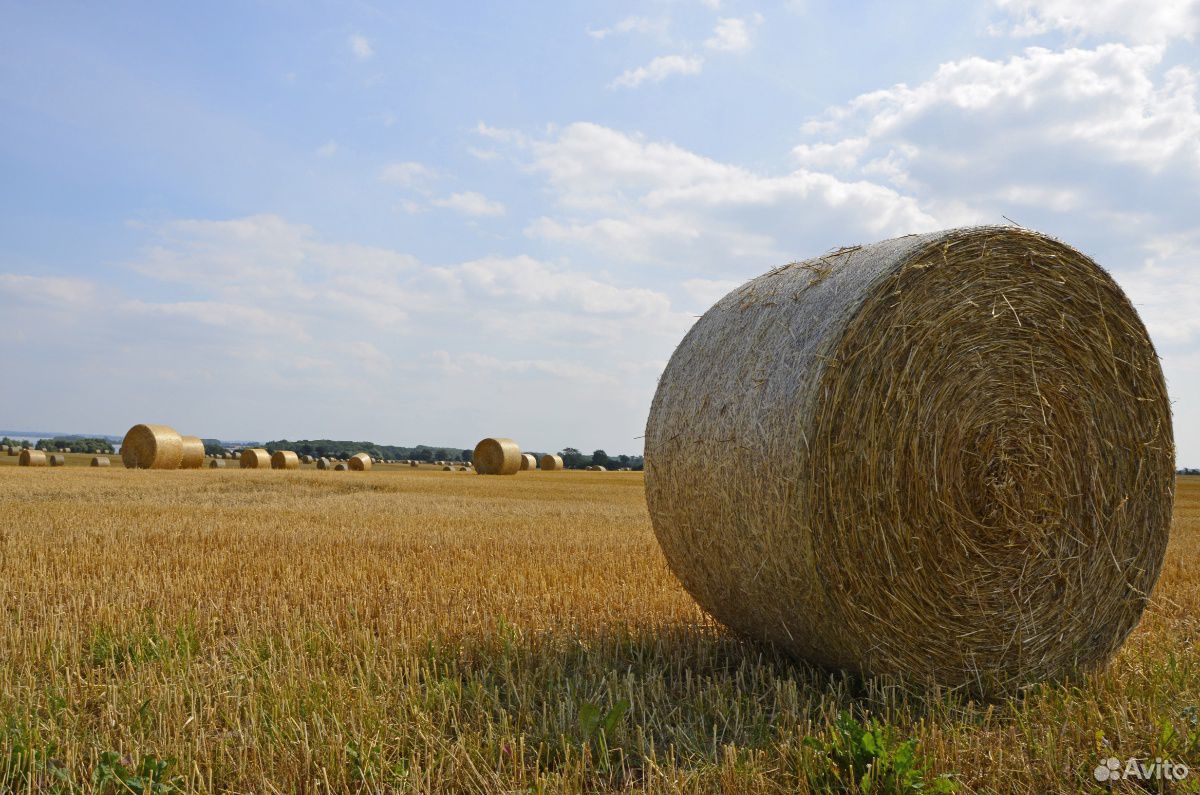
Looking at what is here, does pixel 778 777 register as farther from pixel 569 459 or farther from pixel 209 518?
pixel 569 459

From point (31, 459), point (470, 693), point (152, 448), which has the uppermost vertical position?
point (152, 448)

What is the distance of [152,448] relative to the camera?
2900 centimetres

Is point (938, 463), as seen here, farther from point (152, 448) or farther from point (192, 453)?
point (192, 453)

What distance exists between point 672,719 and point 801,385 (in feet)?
5.70

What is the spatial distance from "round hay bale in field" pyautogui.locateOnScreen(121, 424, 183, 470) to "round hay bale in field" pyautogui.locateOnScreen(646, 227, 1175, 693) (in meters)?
28.3

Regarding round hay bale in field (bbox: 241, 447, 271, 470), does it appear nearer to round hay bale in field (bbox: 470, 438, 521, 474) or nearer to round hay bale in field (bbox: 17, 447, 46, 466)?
round hay bale in field (bbox: 17, 447, 46, 466)

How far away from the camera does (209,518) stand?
1138 centimetres

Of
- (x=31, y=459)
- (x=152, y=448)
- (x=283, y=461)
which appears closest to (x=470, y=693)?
(x=152, y=448)

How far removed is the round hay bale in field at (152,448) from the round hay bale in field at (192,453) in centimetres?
35

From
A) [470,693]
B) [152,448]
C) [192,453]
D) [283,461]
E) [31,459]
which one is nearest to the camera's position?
[470,693]

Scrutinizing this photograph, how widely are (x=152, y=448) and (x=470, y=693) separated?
2869 cm

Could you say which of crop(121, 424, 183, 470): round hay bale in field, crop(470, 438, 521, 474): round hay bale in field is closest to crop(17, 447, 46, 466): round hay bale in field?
crop(121, 424, 183, 470): round hay bale in field

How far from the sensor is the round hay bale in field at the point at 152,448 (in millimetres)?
29031

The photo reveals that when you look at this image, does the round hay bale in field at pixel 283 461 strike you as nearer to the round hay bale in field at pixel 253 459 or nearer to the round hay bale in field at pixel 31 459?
the round hay bale in field at pixel 253 459
